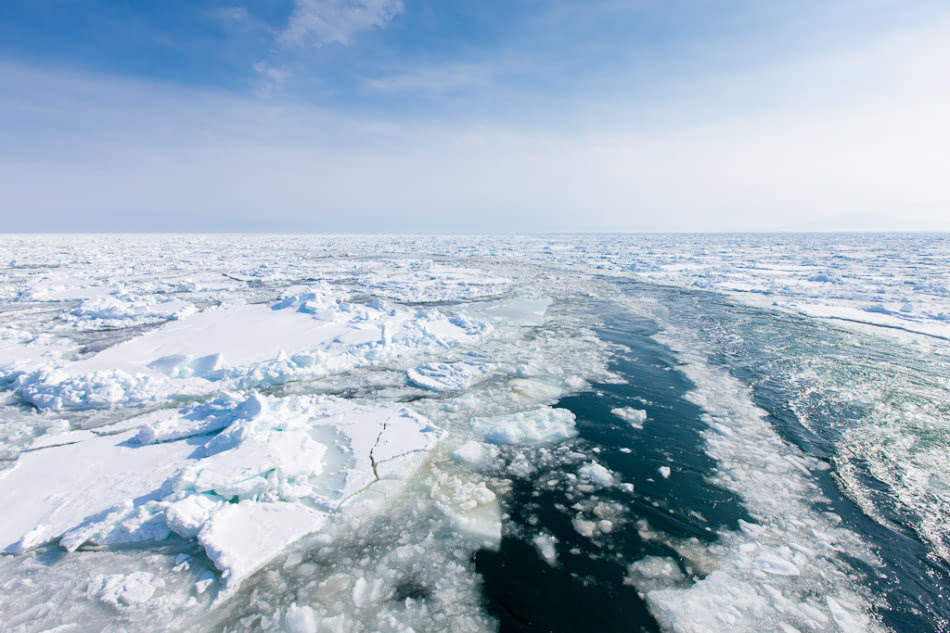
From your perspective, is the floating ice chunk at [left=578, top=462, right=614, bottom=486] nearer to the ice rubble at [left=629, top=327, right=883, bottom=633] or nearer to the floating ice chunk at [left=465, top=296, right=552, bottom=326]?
the ice rubble at [left=629, top=327, right=883, bottom=633]

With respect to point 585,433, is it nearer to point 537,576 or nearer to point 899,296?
point 537,576

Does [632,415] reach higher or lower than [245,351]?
lower

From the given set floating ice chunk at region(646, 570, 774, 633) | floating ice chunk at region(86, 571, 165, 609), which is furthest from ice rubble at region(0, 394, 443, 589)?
floating ice chunk at region(646, 570, 774, 633)

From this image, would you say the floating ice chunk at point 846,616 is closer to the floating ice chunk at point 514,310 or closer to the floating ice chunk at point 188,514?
the floating ice chunk at point 188,514

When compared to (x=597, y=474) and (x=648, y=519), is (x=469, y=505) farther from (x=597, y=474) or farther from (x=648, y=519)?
(x=648, y=519)

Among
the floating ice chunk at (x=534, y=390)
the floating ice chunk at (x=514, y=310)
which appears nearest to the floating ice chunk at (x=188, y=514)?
the floating ice chunk at (x=534, y=390)

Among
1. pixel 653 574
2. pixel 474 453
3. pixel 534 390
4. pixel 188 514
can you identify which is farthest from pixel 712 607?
pixel 188 514

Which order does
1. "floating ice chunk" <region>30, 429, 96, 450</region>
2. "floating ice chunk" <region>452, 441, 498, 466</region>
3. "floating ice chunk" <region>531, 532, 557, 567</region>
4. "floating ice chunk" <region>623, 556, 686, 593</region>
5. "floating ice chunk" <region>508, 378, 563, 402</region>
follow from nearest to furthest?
"floating ice chunk" <region>623, 556, 686, 593</region> < "floating ice chunk" <region>531, 532, 557, 567</region> < "floating ice chunk" <region>452, 441, 498, 466</region> < "floating ice chunk" <region>30, 429, 96, 450</region> < "floating ice chunk" <region>508, 378, 563, 402</region>
